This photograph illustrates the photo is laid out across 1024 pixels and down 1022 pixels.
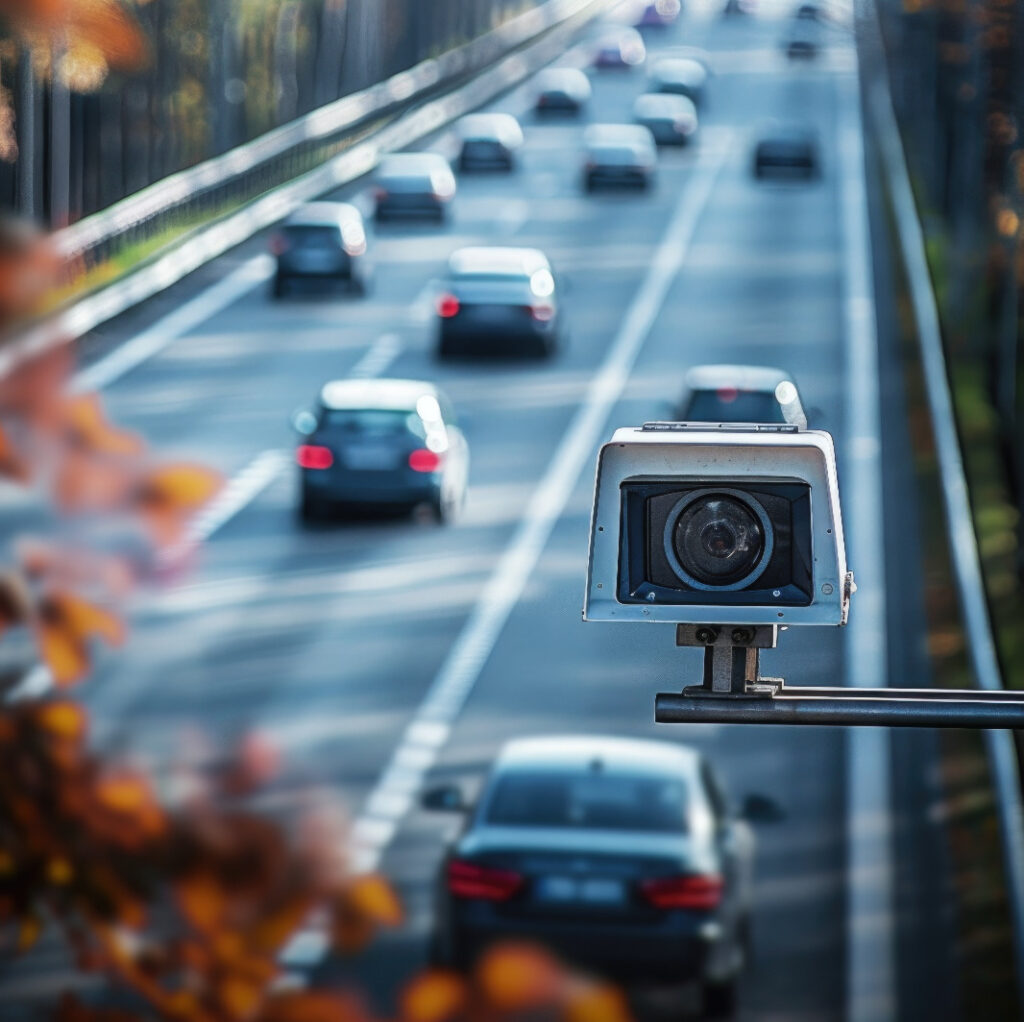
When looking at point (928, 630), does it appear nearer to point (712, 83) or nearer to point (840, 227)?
point (840, 227)

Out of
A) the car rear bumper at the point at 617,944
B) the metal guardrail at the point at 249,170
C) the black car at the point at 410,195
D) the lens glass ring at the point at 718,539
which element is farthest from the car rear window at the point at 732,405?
the black car at the point at 410,195

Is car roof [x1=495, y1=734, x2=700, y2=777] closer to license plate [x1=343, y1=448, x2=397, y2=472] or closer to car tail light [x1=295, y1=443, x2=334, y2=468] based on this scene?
license plate [x1=343, y1=448, x2=397, y2=472]

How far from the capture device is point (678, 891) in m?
12.2

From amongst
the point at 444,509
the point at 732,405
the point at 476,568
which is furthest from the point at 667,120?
the point at 476,568

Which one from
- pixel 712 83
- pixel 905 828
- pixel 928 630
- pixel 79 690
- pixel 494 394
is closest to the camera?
pixel 905 828

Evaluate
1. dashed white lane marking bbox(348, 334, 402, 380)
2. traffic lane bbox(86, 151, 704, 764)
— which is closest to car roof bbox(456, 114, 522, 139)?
dashed white lane marking bbox(348, 334, 402, 380)

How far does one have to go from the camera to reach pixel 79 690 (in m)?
21.0

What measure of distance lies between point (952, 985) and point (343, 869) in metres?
7.11

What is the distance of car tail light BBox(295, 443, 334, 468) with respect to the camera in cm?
2900

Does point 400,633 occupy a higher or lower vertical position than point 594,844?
lower

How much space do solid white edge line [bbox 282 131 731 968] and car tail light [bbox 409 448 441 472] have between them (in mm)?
1274

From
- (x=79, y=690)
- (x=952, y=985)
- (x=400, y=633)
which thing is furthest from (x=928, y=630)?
(x=952, y=985)

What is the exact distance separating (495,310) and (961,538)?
19731 mm

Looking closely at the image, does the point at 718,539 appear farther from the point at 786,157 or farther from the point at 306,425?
the point at 786,157
